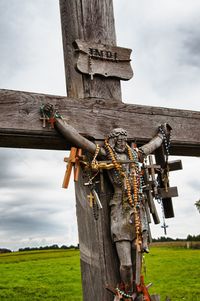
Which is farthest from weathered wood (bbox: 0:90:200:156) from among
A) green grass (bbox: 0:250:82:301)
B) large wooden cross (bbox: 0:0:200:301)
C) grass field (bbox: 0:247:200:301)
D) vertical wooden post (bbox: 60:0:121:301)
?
green grass (bbox: 0:250:82:301)

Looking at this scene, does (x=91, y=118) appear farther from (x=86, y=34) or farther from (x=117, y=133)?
(x=86, y=34)

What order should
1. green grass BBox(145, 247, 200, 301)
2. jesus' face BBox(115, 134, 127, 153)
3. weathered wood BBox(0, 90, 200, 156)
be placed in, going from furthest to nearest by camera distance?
1. green grass BBox(145, 247, 200, 301)
2. jesus' face BBox(115, 134, 127, 153)
3. weathered wood BBox(0, 90, 200, 156)

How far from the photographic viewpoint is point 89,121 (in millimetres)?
4691

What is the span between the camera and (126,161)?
4.57 meters

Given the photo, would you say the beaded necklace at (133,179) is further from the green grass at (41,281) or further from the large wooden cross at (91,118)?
the green grass at (41,281)

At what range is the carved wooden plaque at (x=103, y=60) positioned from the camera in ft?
15.8

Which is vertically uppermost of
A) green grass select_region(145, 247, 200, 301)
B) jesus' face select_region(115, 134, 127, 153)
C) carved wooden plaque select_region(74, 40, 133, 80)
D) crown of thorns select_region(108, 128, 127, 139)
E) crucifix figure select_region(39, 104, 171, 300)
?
carved wooden plaque select_region(74, 40, 133, 80)

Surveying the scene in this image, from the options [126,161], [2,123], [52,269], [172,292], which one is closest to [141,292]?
[126,161]

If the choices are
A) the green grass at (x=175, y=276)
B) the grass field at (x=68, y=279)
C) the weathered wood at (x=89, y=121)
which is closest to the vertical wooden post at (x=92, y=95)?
the weathered wood at (x=89, y=121)

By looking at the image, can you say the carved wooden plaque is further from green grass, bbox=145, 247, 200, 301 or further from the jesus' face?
green grass, bbox=145, 247, 200, 301

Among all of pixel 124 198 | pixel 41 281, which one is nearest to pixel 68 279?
pixel 41 281

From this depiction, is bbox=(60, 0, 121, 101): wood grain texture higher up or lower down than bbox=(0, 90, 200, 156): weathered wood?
higher up

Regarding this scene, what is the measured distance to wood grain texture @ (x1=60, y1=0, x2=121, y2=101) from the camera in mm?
4863

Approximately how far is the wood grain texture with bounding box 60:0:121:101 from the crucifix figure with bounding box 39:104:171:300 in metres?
0.51
